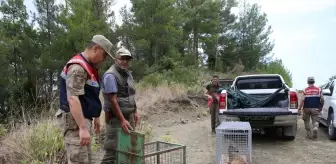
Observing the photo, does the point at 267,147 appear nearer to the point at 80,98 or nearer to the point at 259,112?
the point at 259,112

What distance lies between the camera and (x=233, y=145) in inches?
209

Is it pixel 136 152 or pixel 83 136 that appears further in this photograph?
pixel 136 152

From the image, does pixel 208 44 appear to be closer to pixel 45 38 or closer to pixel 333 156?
pixel 45 38

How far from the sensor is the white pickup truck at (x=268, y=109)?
Result: 7309 mm

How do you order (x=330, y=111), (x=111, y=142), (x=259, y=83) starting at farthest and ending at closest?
(x=259, y=83) < (x=330, y=111) < (x=111, y=142)

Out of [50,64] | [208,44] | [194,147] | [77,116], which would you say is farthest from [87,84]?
[208,44]

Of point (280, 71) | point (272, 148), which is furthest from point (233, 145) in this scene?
point (280, 71)

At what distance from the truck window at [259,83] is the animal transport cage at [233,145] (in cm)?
387

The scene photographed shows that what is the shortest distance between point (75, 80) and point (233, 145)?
2.92 metres

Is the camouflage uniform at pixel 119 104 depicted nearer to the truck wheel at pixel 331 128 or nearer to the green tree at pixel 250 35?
the truck wheel at pixel 331 128

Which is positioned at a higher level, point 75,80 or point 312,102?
point 75,80

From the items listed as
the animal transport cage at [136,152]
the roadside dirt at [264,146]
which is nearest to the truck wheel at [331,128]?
the roadside dirt at [264,146]

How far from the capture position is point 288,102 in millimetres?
7480

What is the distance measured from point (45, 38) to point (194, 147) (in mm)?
26729
